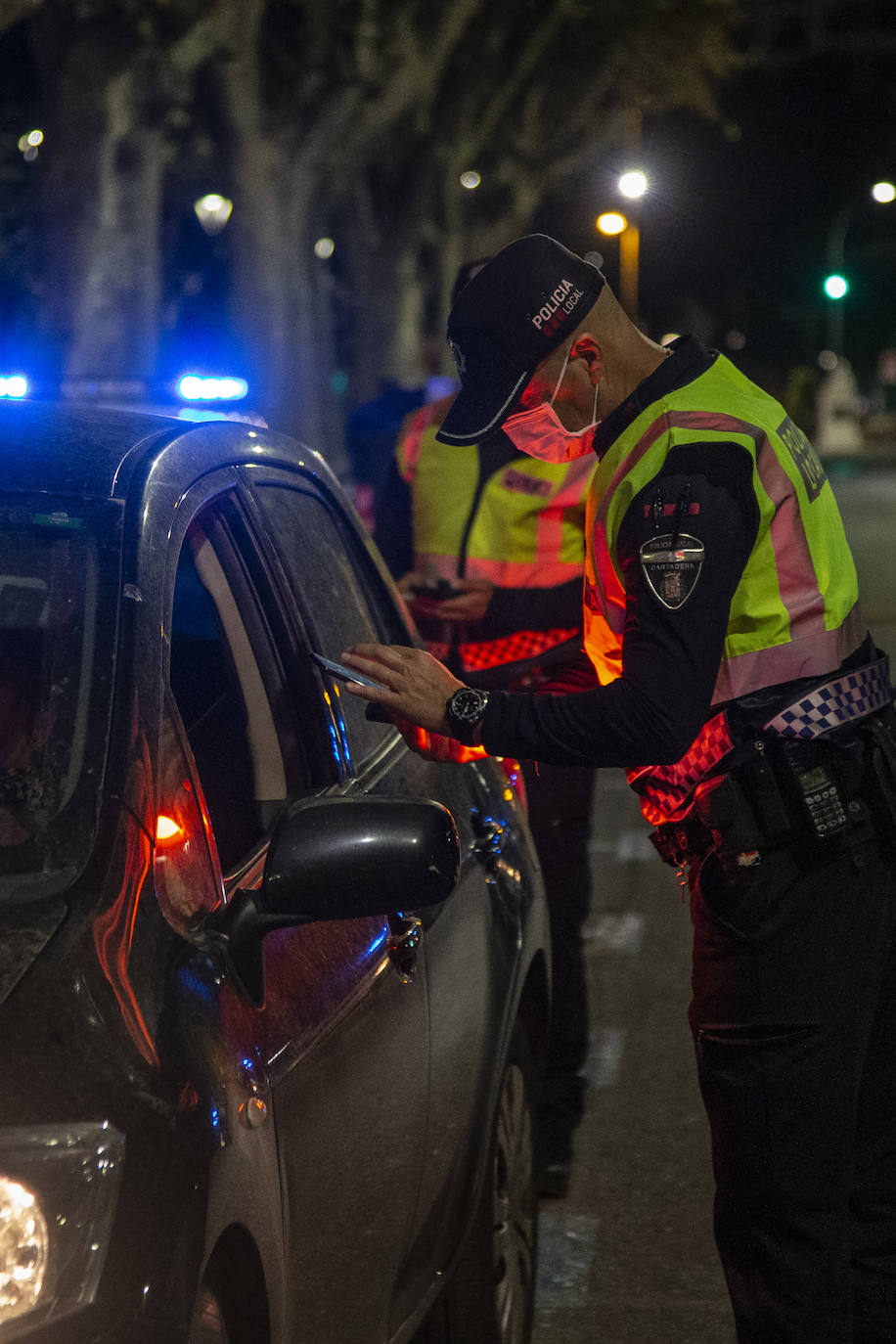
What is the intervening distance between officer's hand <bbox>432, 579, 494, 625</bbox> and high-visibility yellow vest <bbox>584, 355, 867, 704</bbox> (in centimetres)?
205

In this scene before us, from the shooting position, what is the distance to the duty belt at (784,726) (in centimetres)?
288

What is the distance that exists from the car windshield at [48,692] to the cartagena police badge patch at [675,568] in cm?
75

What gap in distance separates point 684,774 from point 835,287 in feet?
81.7

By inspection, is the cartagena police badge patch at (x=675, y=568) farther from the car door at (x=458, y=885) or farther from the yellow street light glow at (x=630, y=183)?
the yellow street light glow at (x=630, y=183)

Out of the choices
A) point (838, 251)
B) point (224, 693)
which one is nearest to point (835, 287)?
point (224, 693)

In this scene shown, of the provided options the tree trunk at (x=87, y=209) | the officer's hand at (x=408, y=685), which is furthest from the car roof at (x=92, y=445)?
the tree trunk at (x=87, y=209)

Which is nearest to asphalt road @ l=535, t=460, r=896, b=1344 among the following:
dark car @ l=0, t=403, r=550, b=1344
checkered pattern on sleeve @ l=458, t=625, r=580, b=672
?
dark car @ l=0, t=403, r=550, b=1344

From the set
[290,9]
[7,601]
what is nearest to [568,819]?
[7,601]

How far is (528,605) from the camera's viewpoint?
511 cm

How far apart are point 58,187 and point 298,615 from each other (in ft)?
47.6

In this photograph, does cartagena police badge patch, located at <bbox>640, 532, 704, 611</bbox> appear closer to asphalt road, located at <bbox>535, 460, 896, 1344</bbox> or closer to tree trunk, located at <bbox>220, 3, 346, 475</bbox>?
asphalt road, located at <bbox>535, 460, 896, 1344</bbox>

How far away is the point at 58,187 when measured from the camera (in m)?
16.8

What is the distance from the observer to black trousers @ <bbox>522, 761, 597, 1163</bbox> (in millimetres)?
4852

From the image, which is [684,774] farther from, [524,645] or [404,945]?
[524,645]
